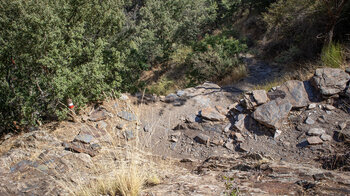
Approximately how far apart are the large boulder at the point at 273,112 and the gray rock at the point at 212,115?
0.76 m

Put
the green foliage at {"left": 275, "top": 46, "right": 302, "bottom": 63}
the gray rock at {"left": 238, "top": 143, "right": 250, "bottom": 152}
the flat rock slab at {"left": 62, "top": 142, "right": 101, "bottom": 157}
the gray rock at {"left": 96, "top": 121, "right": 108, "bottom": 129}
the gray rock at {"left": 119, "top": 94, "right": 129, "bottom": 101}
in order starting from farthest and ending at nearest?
the green foliage at {"left": 275, "top": 46, "right": 302, "bottom": 63} → the gray rock at {"left": 119, "top": 94, "right": 129, "bottom": 101} → the gray rock at {"left": 96, "top": 121, "right": 108, "bottom": 129} → the gray rock at {"left": 238, "top": 143, "right": 250, "bottom": 152} → the flat rock slab at {"left": 62, "top": 142, "right": 101, "bottom": 157}

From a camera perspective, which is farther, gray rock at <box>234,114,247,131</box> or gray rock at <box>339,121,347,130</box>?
gray rock at <box>234,114,247,131</box>

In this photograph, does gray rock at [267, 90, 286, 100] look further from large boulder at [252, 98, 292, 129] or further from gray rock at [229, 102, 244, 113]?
gray rock at [229, 102, 244, 113]

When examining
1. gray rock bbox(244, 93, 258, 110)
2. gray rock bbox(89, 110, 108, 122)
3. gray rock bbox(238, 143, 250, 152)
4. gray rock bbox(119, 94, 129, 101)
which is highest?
gray rock bbox(244, 93, 258, 110)

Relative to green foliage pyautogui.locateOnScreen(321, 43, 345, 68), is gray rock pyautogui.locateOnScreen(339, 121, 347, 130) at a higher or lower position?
lower

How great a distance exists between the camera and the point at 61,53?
16.2 feet

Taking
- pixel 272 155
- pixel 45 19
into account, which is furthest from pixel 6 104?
pixel 272 155

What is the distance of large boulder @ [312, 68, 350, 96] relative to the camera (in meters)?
4.73

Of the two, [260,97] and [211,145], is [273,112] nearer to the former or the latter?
[260,97]

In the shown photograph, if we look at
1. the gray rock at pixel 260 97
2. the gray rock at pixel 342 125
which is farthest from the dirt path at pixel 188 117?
the gray rock at pixel 342 125

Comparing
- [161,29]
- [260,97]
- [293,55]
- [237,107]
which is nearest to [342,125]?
[260,97]

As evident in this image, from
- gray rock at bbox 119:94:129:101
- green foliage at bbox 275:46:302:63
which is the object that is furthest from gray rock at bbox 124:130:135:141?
green foliage at bbox 275:46:302:63

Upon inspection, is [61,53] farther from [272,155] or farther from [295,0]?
[295,0]

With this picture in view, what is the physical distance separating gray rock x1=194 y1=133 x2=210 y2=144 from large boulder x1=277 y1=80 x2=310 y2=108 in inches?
78.6
